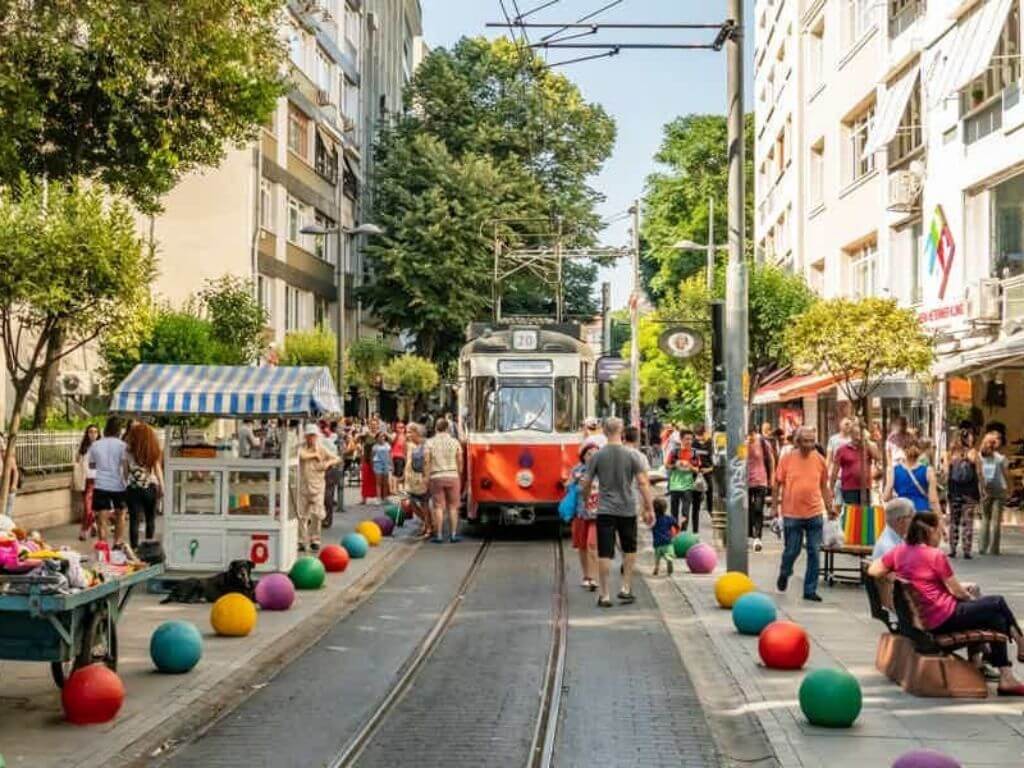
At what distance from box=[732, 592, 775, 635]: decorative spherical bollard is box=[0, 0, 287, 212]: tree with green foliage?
27.2 ft

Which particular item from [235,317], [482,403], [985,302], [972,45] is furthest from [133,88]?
[985,302]

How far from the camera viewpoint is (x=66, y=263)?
1922 cm

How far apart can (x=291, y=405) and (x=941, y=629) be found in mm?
8053

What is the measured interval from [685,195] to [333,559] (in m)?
50.3

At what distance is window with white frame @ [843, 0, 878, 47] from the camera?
116 feet

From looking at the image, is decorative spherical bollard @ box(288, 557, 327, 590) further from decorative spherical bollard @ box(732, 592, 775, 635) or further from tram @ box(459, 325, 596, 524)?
tram @ box(459, 325, 596, 524)

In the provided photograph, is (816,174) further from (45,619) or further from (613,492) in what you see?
(45,619)

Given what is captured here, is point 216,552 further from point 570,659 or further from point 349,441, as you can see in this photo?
point 349,441

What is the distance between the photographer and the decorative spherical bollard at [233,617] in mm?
12297

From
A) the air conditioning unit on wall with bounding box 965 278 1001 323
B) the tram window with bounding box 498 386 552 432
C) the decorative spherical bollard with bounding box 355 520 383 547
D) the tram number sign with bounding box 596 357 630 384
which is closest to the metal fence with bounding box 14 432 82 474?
the decorative spherical bollard with bounding box 355 520 383 547

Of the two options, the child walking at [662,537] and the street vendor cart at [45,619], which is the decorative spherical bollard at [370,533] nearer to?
the child walking at [662,537]

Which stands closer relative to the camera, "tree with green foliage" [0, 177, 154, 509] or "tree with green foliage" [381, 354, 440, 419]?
"tree with green foliage" [0, 177, 154, 509]

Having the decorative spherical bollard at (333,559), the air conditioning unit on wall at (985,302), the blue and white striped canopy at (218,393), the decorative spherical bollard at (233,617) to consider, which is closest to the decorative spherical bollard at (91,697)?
the decorative spherical bollard at (233,617)

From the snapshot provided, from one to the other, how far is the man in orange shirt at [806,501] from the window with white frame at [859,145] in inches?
848
